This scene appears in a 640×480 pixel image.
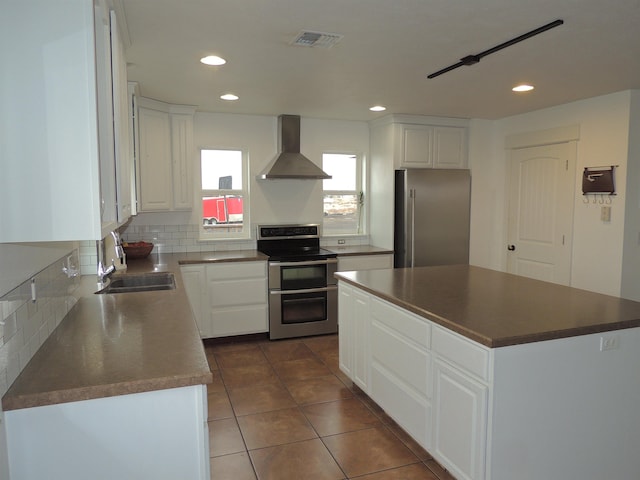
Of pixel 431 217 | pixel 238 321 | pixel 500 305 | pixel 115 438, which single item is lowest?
pixel 238 321

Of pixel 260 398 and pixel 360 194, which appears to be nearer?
pixel 260 398

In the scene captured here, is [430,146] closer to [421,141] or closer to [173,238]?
[421,141]

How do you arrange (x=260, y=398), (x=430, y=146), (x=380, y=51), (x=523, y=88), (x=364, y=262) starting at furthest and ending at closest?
1. (x=430, y=146)
2. (x=364, y=262)
3. (x=523, y=88)
4. (x=260, y=398)
5. (x=380, y=51)

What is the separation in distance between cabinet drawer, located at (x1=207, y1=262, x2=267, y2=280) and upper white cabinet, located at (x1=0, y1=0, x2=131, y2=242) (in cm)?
308

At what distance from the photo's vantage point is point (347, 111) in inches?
186

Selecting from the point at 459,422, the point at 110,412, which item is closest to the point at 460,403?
the point at 459,422

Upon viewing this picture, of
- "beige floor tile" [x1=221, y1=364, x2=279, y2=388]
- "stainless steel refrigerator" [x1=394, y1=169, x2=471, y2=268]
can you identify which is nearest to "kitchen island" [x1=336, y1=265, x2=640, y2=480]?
"beige floor tile" [x1=221, y1=364, x2=279, y2=388]

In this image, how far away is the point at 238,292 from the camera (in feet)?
14.9

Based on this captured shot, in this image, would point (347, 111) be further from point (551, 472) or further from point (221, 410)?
point (551, 472)

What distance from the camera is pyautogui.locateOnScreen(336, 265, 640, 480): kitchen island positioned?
1907 millimetres

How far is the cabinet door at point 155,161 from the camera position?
159 inches

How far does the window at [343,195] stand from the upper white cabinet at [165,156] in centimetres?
160

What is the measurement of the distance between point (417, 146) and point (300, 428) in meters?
3.27

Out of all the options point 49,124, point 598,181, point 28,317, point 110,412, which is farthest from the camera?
point 598,181
